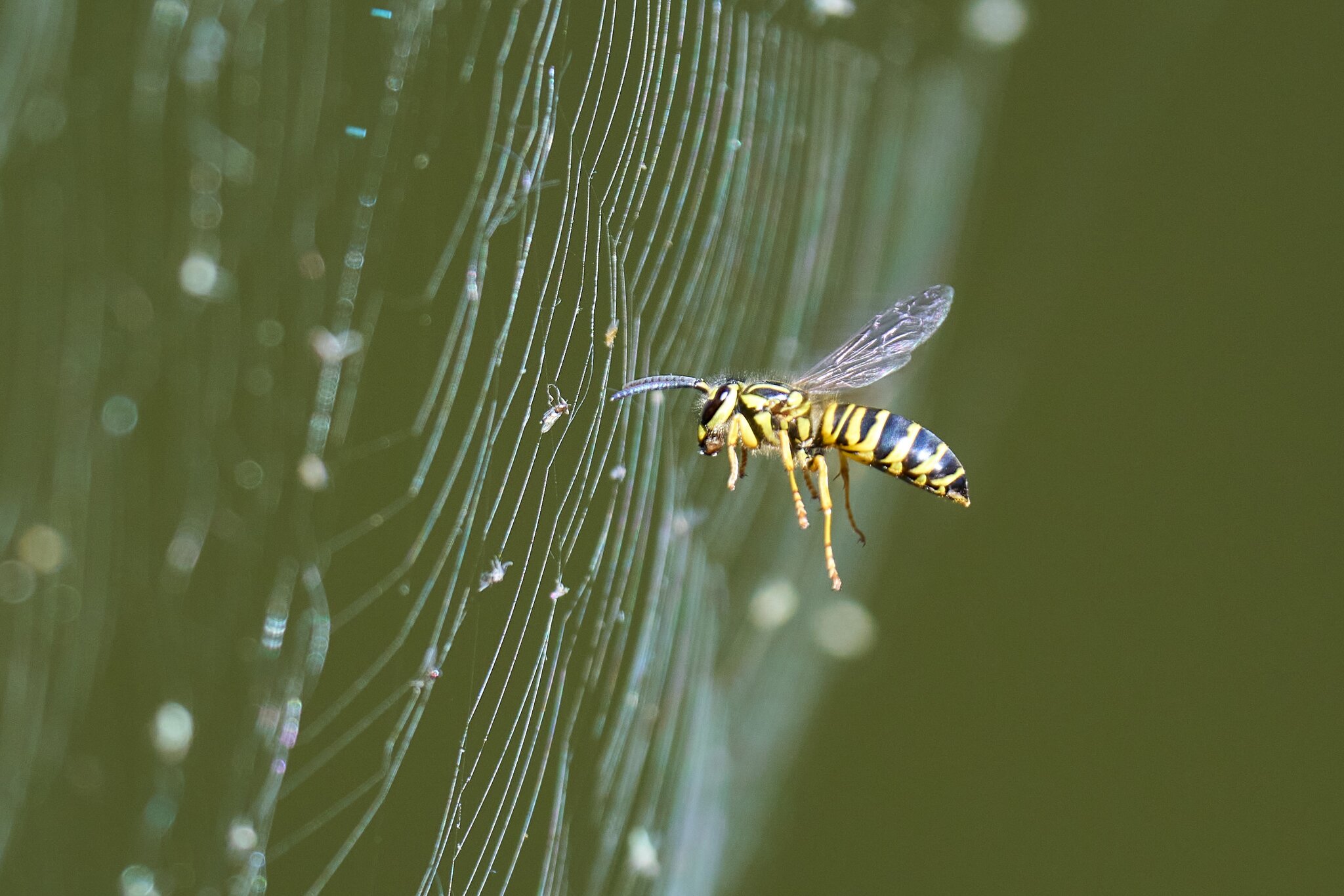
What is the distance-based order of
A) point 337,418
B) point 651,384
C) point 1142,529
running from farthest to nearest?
point 1142,529
point 651,384
point 337,418

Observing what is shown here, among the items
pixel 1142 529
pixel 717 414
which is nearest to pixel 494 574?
pixel 717 414

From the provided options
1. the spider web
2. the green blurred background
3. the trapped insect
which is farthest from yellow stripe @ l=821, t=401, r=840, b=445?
the green blurred background

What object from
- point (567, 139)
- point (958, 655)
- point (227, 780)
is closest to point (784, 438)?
point (567, 139)

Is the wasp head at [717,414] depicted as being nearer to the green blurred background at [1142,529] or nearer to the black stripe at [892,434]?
the black stripe at [892,434]

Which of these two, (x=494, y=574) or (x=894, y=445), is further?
(x=894, y=445)

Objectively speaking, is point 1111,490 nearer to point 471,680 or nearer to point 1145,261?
point 1145,261

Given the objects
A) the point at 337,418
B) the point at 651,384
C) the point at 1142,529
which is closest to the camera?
the point at 337,418

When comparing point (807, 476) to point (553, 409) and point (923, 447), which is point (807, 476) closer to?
point (923, 447)

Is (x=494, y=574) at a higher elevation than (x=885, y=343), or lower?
lower
